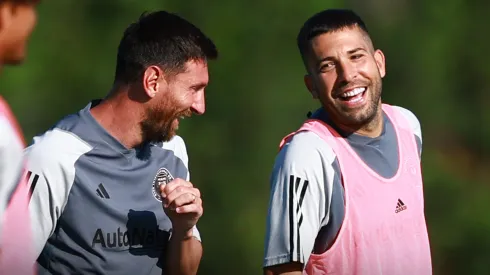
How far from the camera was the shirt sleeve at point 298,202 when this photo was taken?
3428 millimetres

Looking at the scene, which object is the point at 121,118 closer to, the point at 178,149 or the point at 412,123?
the point at 178,149

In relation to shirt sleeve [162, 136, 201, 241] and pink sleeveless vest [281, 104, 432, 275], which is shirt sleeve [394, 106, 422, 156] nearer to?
pink sleeveless vest [281, 104, 432, 275]

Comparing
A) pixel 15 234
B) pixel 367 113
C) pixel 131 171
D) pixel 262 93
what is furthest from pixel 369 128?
pixel 262 93

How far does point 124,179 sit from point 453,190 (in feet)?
12.6

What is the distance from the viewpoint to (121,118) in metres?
3.55

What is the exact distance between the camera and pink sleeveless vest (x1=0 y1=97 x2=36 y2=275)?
2.24 m

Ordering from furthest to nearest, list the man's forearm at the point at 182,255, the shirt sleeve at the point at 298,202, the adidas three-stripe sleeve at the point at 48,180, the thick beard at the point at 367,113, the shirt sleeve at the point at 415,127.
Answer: the shirt sleeve at the point at 415,127
the thick beard at the point at 367,113
the man's forearm at the point at 182,255
the shirt sleeve at the point at 298,202
the adidas three-stripe sleeve at the point at 48,180

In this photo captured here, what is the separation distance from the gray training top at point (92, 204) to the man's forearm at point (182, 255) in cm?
4

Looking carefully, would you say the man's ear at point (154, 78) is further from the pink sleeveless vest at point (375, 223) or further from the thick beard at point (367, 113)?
the thick beard at point (367, 113)

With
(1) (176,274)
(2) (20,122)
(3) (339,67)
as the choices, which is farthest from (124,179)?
(2) (20,122)

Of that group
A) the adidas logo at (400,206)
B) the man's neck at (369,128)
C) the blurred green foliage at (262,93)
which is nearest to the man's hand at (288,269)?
the adidas logo at (400,206)

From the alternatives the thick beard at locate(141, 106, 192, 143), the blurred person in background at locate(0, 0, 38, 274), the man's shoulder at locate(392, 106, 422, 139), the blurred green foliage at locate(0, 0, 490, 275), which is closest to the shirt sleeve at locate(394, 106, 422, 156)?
the man's shoulder at locate(392, 106, 422, 139)

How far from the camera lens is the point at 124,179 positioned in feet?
11.5

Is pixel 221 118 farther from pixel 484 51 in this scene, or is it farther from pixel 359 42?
pixel 359 42
